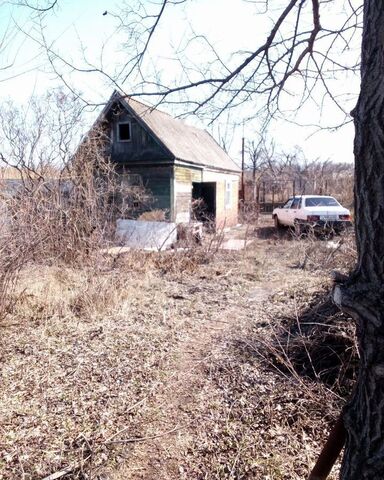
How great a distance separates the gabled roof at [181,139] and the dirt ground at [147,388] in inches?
276

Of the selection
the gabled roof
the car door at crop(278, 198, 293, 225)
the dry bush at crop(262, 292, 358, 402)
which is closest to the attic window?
the gabled roof

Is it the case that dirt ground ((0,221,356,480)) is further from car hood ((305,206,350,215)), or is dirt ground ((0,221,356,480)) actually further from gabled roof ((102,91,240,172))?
gabled roof ((102,91,240,172))

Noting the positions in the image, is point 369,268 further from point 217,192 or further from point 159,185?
point 217,192

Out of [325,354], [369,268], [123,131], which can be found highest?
[123,131]

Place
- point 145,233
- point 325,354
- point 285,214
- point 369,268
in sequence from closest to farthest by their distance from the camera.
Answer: point 369,268 < point 325,354 < point 145,233 < point 285,214

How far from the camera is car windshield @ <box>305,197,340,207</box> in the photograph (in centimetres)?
1361

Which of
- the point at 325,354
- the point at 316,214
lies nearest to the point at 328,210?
the point at 316,214

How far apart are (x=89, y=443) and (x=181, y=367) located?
1395 mm

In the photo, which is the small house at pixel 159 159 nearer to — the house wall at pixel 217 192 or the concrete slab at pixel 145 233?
the house wall at pixel 217 192

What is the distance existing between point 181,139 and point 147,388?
13923 mm

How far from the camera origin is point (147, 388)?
342 centimetres

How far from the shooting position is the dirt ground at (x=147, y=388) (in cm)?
252

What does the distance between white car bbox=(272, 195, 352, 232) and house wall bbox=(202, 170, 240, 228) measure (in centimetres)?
296

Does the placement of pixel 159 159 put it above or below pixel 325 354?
above
